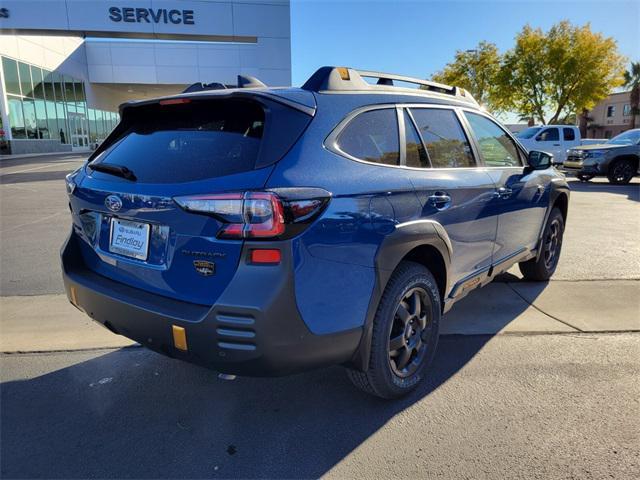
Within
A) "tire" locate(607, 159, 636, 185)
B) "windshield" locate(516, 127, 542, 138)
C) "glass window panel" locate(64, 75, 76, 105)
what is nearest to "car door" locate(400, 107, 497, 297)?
"tire" locate(607, 159, 636, 185)

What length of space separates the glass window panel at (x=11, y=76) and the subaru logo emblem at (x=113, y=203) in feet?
95.2

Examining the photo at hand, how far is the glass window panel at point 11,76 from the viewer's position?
25.1 metres

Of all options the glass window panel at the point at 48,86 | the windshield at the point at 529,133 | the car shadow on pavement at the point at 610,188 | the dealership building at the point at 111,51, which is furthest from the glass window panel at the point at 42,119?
the car shadow on pavement at the point at 610,188

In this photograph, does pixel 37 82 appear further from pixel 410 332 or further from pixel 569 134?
pixel 410 332

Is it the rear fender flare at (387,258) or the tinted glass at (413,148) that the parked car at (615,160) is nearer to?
the tinted glass at (413,148)

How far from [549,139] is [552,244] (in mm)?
16504

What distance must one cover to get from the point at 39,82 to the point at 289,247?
33.8 m

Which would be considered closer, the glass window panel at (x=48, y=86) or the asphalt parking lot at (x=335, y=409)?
the asphalt parking lot at (x=335, y=409)

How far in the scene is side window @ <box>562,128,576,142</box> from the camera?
63.4 ft

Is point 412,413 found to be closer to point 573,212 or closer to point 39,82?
point 573,212

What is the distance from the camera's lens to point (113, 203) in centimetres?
241

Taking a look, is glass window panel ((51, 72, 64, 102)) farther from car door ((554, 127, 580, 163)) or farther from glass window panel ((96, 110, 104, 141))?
car door ((554, 127, 580, 163))

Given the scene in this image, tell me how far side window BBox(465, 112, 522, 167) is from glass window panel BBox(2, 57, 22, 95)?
29.2 m

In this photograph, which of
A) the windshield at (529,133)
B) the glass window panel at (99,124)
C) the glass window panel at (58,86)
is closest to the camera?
the windshield at (529,133)
